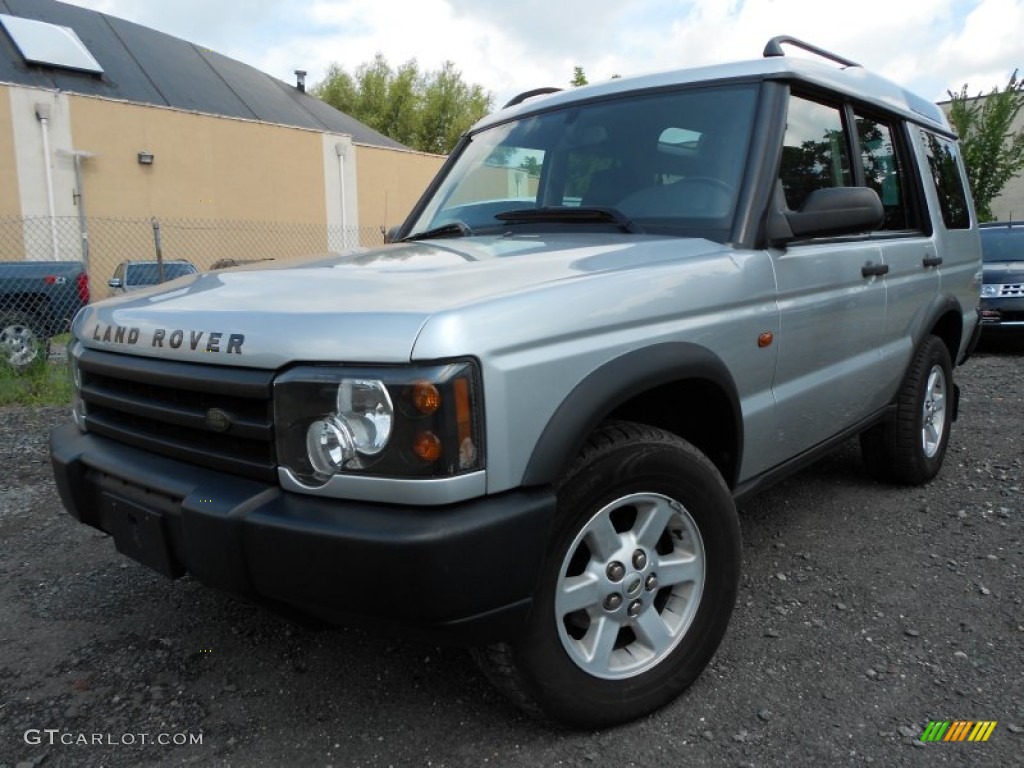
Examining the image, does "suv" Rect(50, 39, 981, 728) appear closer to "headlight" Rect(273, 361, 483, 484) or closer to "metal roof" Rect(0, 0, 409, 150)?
"headlight" Rect(273, 361, 483, 484)

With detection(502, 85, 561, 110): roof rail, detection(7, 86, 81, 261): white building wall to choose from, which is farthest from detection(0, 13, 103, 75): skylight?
detection(502, 85, 561, 110): roof rail

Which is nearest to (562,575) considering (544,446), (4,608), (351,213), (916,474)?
(544,446)

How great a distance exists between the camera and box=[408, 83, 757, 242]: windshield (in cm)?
268

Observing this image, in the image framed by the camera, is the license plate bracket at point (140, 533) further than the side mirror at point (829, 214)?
No

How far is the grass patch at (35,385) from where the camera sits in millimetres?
6527

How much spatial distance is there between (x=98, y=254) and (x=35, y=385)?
12.4m

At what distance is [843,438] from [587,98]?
1.77m

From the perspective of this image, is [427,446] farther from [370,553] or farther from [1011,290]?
[1011,290]

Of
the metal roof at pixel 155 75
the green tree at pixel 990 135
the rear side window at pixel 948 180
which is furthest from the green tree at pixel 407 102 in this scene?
the rear side window at pixel 948 180

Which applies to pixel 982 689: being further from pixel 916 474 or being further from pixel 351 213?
pixel 351 213

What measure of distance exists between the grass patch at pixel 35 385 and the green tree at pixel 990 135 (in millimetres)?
19876

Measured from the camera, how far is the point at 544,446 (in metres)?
1.80

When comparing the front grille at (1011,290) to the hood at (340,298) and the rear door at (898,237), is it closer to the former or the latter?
the rear door at (898,237)

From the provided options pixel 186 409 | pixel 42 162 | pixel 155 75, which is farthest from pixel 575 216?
pixel 155 75
